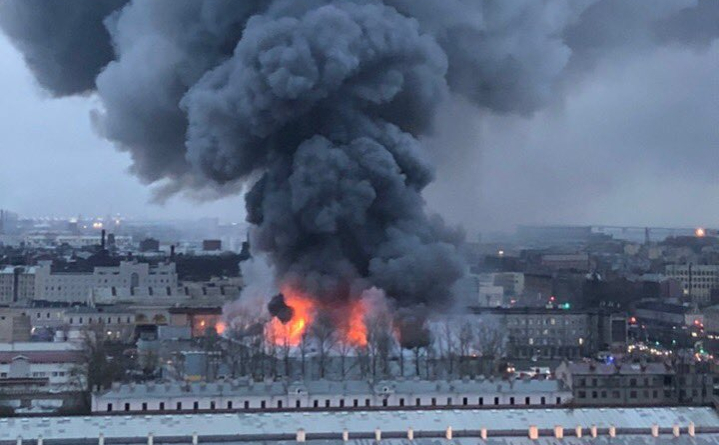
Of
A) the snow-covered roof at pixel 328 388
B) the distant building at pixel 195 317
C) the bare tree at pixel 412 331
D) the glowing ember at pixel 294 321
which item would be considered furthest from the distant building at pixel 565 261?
the snow-covered roof at pixel 328 388

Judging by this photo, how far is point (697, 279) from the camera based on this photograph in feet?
188

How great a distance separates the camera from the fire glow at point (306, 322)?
28.3m

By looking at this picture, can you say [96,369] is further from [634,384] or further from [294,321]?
[634,384]

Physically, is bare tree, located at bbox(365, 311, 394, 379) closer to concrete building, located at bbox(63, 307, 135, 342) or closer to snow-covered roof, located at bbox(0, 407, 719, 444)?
snow-covered roof, located at bbox(0, 407, 719, 444)

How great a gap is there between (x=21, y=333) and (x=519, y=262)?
3007cm

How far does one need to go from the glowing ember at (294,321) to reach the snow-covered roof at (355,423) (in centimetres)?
1014

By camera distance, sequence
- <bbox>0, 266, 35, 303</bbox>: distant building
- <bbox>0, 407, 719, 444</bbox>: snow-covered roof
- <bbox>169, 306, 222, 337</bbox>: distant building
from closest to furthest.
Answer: <bbox>0, 407, 719, 444</bbox>: snow-covered roof
<bbox>169, 306, 222, 337</bbox>: distant building
<bbox>0, 266, 35, 303</bbox>: distant building

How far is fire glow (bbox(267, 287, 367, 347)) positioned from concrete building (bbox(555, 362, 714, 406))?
447 centimetres

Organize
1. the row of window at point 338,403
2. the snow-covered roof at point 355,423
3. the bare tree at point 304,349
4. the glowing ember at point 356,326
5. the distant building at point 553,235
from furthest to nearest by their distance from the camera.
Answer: the distant building at point 553,235
the glowing ember at point 356,326
the bare tree at point 304,349
the row of window at point 338,403
the snow-covered roof at point 355,423

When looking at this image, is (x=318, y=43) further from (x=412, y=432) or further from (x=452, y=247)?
(x=412, y=432)

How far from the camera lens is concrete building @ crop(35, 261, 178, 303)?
50594 millimetres

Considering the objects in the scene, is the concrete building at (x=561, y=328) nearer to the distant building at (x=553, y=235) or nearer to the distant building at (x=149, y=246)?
the distant building at (x=553, y=235)

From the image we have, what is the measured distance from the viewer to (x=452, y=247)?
30359mm

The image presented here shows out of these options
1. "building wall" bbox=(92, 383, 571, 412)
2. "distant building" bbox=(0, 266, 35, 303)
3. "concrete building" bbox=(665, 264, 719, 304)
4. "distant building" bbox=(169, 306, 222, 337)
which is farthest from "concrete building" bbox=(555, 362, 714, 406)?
"concrete building" bbox=(665, 264, 719, 304)
